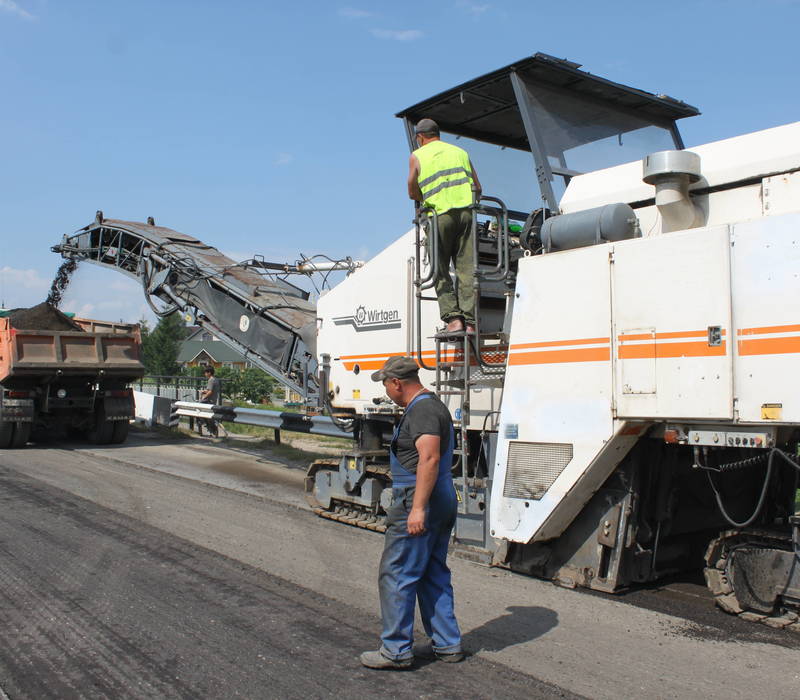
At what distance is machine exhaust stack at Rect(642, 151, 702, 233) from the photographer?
5.16 m

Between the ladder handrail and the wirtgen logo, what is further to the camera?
the wirtgen logo

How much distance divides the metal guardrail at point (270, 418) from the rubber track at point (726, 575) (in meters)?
4.41

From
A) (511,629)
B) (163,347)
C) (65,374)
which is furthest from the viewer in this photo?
(163,347)

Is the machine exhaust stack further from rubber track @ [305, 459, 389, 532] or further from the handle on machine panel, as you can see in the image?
rubber track @ [305, 459, 389, 532]

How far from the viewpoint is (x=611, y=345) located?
16.8 ft

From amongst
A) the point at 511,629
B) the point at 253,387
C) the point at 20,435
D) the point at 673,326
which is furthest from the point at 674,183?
the point at 253,387

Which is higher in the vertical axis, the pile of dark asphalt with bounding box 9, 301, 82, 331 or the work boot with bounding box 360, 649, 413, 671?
the pile of dark asphalt with bounding box 9, 301, 82, 331

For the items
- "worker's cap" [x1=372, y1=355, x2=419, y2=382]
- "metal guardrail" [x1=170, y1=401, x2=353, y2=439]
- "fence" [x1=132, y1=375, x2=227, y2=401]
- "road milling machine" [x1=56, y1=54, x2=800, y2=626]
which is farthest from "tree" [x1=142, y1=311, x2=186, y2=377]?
"worker's cap" [x1=372, y1=355, x2=419, y2=382]

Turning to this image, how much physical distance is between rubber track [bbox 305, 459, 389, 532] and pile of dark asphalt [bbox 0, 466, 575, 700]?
1.61m

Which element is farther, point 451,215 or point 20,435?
point 20,435

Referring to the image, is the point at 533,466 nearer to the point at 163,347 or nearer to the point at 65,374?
the point at 65,374

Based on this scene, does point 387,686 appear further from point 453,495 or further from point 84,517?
point 84,517

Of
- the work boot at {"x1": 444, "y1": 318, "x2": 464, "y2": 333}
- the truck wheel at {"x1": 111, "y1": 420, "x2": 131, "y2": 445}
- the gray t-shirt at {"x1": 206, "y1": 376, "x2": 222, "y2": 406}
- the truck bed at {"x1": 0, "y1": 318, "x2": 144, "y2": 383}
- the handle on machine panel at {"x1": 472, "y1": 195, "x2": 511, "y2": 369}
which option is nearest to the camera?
the handle on machine panel at {"x1": 472, "y1": 195, "x2": 511, "y2": 369}

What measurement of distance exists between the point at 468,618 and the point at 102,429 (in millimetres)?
10922
